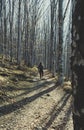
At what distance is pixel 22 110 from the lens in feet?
34.0

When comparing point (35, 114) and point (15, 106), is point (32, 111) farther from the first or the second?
A: point (15, 106)

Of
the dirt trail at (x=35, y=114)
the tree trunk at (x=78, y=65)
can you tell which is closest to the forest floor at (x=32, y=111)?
the dirt trail at (x=35, y=114)

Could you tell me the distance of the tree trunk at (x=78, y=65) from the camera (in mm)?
1897

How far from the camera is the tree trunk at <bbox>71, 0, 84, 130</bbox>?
190cm

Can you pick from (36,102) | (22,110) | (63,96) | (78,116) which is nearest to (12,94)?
(36,102)

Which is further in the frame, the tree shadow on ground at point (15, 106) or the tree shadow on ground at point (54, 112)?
the tree shadow on ground at point (15, 106)

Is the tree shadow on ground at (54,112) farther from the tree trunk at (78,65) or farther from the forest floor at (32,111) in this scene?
the tree trunk at (78,65)

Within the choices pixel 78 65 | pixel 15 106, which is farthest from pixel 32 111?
pixel 78 65

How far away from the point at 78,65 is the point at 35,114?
27.9ft

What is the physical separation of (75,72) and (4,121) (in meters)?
7.10

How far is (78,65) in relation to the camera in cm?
193

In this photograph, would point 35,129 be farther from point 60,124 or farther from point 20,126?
point 60,124

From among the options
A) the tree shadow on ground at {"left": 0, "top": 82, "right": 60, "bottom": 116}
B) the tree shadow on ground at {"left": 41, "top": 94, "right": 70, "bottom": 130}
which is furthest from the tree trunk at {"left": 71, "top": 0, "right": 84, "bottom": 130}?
the tree shadow on ground at {"left": 0, "top": 82, "right": 60, "bottom": 116}

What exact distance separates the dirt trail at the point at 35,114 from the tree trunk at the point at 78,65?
6584mm
